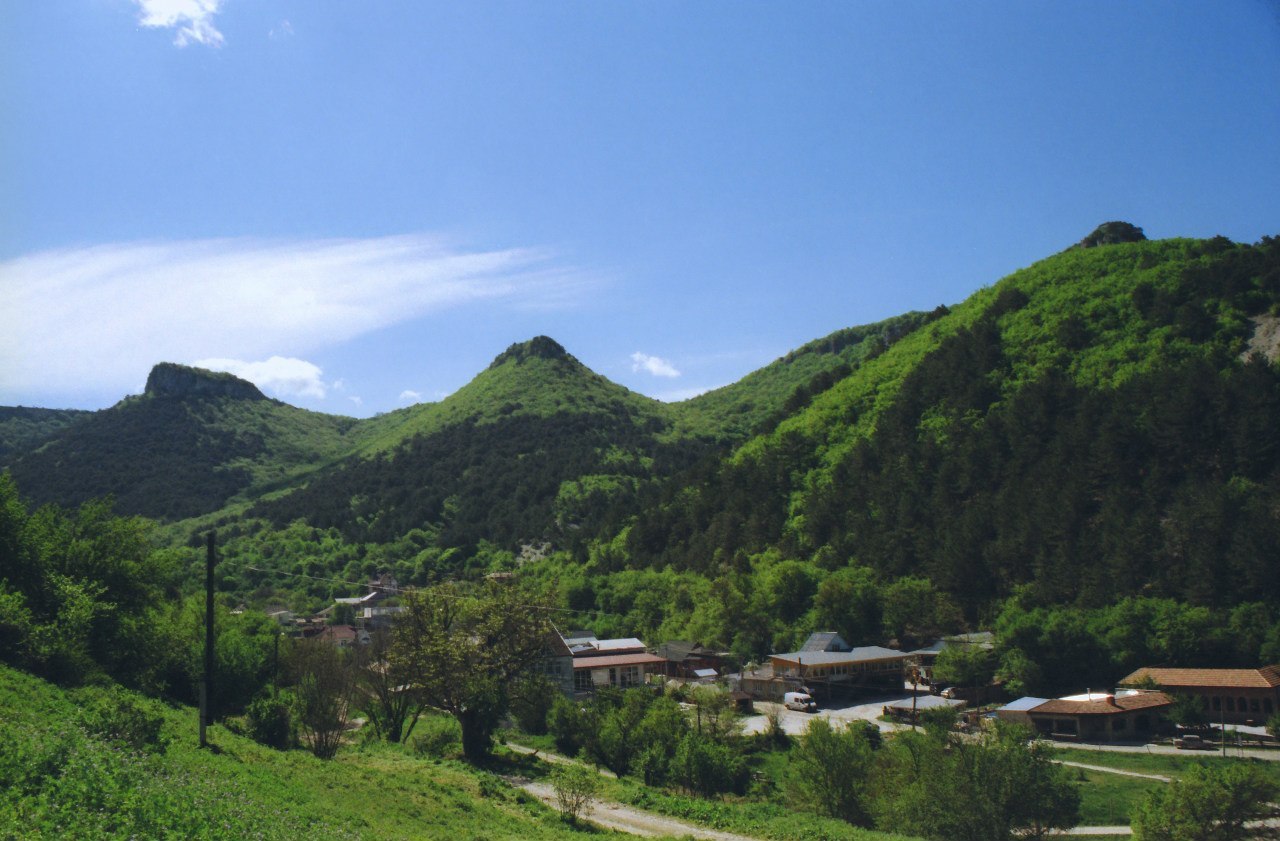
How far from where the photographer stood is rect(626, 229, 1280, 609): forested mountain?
144 ft

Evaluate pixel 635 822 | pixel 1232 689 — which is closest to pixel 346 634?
pixel 635 822

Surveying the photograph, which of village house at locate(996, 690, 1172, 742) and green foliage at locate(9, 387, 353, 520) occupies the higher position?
green foliage at locate(9, 387, 353, 520)

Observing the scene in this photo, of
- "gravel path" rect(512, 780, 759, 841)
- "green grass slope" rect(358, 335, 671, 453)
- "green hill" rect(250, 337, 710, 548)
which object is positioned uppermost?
"green grass slope" rect(358, 335, 671, 453)

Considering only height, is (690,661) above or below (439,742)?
below

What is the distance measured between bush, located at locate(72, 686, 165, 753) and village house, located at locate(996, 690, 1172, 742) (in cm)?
3380

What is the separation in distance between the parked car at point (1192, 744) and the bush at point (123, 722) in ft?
120

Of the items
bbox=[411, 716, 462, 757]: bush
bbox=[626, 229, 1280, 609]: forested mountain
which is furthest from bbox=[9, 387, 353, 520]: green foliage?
bbox=[411, 716, 462, 757]: bush

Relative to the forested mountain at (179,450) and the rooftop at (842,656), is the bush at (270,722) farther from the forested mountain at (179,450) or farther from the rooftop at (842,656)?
the forested mountain at (179,450)

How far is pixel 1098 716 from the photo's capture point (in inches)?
1378

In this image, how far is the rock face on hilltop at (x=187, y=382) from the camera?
6358 inches

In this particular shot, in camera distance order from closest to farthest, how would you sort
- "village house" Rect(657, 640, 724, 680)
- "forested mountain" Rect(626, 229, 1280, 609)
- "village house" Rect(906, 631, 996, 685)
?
"forested mountain" Rect(626, 229, 1280, 609) → "village house" Rect(906, 631, 996, 685) → "village house" Rect(657, 640, 724, 680)

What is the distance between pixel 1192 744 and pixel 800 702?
59.1 ft

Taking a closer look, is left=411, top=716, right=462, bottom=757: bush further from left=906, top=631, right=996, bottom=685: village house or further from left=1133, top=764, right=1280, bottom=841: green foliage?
left=906, top=631, right=996, bottom=685: village house

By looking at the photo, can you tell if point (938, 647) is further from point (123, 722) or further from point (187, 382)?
point (187, 382)
